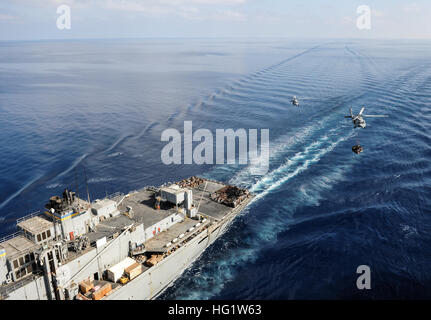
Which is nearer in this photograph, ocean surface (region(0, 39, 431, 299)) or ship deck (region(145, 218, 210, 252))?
ocean surface (region(0, 39, 431, 299))

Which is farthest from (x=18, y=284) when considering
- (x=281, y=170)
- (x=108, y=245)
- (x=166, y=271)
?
(x=281, y=170)

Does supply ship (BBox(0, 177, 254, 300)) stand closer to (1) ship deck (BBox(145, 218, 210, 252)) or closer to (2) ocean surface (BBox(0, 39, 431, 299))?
(1) ship deck (BBox(145, 218, 210, 252))

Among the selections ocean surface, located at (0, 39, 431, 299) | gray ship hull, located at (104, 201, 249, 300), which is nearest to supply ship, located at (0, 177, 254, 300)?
gray ship hull, located at (104, 201, 249, 300)

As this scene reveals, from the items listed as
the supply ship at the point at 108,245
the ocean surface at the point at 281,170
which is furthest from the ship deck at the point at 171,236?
A: the ocean surface at the point at 281,170

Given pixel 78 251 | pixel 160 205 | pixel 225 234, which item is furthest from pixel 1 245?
pixel 225 234

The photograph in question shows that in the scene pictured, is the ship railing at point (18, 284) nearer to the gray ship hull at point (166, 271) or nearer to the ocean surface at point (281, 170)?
the gray ship hull at point (166, 271)

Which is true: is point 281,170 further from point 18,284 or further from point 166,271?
point 18,284
